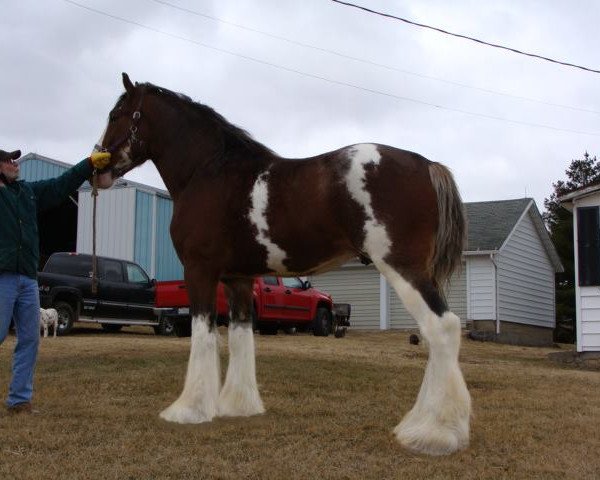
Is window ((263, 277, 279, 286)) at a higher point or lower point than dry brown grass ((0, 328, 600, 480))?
higher

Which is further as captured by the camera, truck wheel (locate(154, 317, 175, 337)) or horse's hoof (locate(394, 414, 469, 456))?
truck wheel (locate(154, 317, 175, 337))

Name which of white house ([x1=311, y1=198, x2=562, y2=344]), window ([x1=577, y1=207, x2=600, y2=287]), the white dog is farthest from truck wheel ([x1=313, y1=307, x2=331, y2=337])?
window ([x1=577, y1=207, x2=600, y2=287])

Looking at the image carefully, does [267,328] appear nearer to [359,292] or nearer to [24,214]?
[359,292]

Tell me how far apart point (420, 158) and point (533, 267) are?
23.9 metres

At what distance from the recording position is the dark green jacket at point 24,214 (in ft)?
18.7

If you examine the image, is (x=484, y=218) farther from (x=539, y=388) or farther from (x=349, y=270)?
(x=539, y=388)

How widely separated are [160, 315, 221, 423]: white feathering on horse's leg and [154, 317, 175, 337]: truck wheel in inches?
521

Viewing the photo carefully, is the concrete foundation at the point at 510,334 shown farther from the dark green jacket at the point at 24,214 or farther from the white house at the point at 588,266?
the dark green jacket at the point at 24,214

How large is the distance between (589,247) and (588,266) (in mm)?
359

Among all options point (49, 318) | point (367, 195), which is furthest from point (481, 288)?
point (367, 195)

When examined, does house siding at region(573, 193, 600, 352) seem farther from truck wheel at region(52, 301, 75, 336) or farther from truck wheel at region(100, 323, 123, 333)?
truck wheel at region(100, 323, 123, 333)

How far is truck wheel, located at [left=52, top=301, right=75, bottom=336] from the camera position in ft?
55.1

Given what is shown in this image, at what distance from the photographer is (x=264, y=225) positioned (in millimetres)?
5438

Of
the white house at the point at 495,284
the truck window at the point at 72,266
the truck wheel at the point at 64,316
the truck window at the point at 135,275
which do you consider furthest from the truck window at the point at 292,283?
the white house at the point at 495,284
